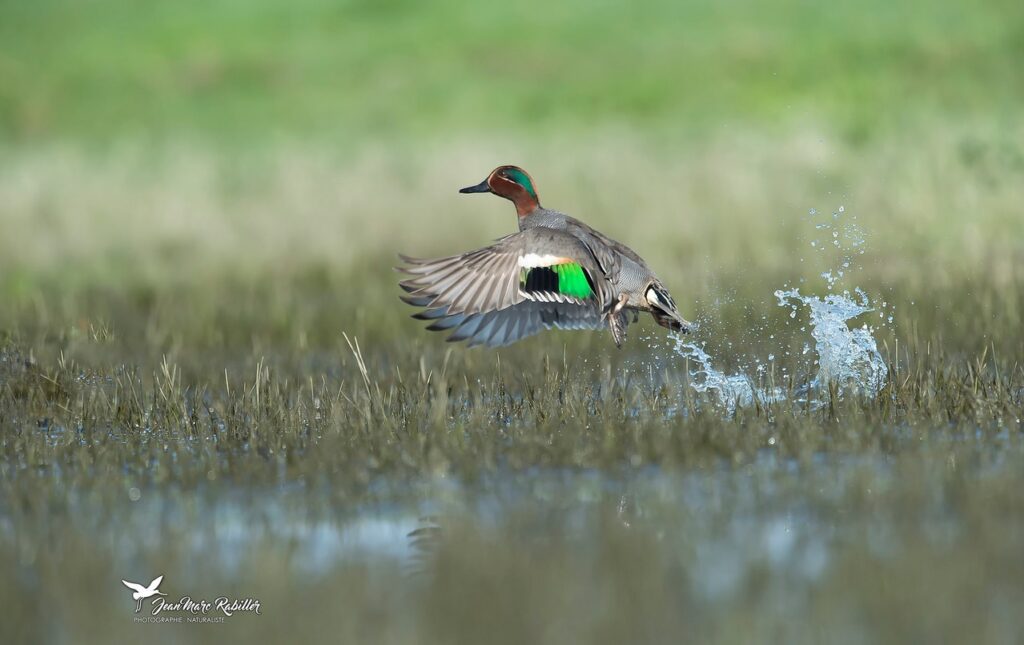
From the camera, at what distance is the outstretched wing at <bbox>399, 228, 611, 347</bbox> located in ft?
22.3

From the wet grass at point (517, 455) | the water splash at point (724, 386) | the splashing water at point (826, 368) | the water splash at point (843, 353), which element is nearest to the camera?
the wet grass at point (517, 455)

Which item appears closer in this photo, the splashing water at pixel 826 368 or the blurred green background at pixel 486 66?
the splashing water at pixel 826 368

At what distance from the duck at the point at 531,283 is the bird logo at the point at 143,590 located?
240 centimetres

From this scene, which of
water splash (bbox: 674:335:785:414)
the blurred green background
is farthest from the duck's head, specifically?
the blurred green background

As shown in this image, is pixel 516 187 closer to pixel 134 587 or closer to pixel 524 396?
pixel 524 396

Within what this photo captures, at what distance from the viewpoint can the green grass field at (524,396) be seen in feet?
14.2

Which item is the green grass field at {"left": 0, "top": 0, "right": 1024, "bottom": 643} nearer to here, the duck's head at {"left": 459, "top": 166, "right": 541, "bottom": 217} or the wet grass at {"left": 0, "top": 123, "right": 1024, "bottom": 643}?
the wet grass at {"left": 0, "top": 123, "right": 1024, "bottom": 643}

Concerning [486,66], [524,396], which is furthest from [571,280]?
[486,66]

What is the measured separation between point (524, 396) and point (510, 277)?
2.69ft

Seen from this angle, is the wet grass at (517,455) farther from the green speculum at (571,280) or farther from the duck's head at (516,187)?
the duck's head at (516,187)

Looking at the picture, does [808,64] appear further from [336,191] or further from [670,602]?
[670,602]

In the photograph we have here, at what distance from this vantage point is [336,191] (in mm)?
17203

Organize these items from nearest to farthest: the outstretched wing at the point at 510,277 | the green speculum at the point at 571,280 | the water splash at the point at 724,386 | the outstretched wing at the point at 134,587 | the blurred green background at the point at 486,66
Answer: the outstretched wing at the point at 134,587 → the outstretched wing at the point at 510,277 → the green speculum at the point at 571,280 → the water splash at the point at 724,386 → the blurred green background at the point at 486,66

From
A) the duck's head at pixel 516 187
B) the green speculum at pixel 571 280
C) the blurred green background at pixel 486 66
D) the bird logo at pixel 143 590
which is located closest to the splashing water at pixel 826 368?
the green speculum at pixel 571 280
